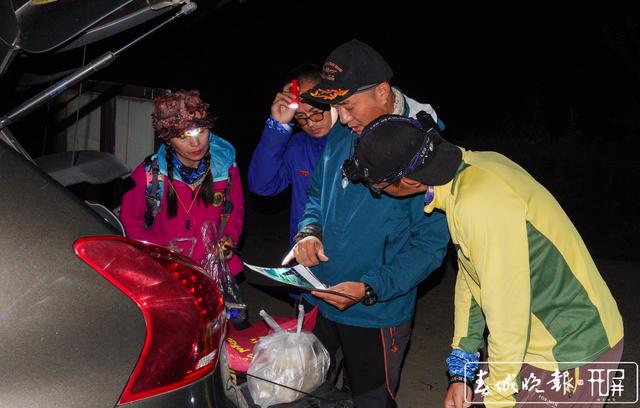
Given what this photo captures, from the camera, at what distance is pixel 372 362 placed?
339 centimetres

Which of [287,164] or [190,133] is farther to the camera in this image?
[287,164]

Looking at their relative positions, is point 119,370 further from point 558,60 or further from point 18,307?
point 558,60

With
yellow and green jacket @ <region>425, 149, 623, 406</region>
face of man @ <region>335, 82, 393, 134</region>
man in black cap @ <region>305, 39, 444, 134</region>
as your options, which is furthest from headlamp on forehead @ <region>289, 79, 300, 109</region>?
yellow and green jacket @ <region>425, 149, 623, 406</region>

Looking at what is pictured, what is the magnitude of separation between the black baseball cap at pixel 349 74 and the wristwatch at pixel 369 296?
834 millimetres

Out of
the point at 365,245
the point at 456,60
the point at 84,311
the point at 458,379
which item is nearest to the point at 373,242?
the point at 365,245

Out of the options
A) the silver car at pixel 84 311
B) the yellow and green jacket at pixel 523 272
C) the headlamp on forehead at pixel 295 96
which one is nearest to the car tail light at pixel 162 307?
the silver car at pixel 84 311

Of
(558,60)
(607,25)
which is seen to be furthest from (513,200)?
(558,60)

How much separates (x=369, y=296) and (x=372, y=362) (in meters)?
0.38

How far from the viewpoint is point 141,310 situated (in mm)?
2086

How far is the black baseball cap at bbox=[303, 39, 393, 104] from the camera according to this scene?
10.4 feet

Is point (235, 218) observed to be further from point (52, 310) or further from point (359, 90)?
point (52, 310)

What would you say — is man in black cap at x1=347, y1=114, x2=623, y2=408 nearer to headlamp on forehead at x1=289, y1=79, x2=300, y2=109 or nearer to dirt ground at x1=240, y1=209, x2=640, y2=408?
headlamp on forehead at x1=289, y1=79, x2=300, y2=109

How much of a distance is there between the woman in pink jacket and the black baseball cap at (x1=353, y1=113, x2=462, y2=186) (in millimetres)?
1407

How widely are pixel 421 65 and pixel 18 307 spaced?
1733 cm
